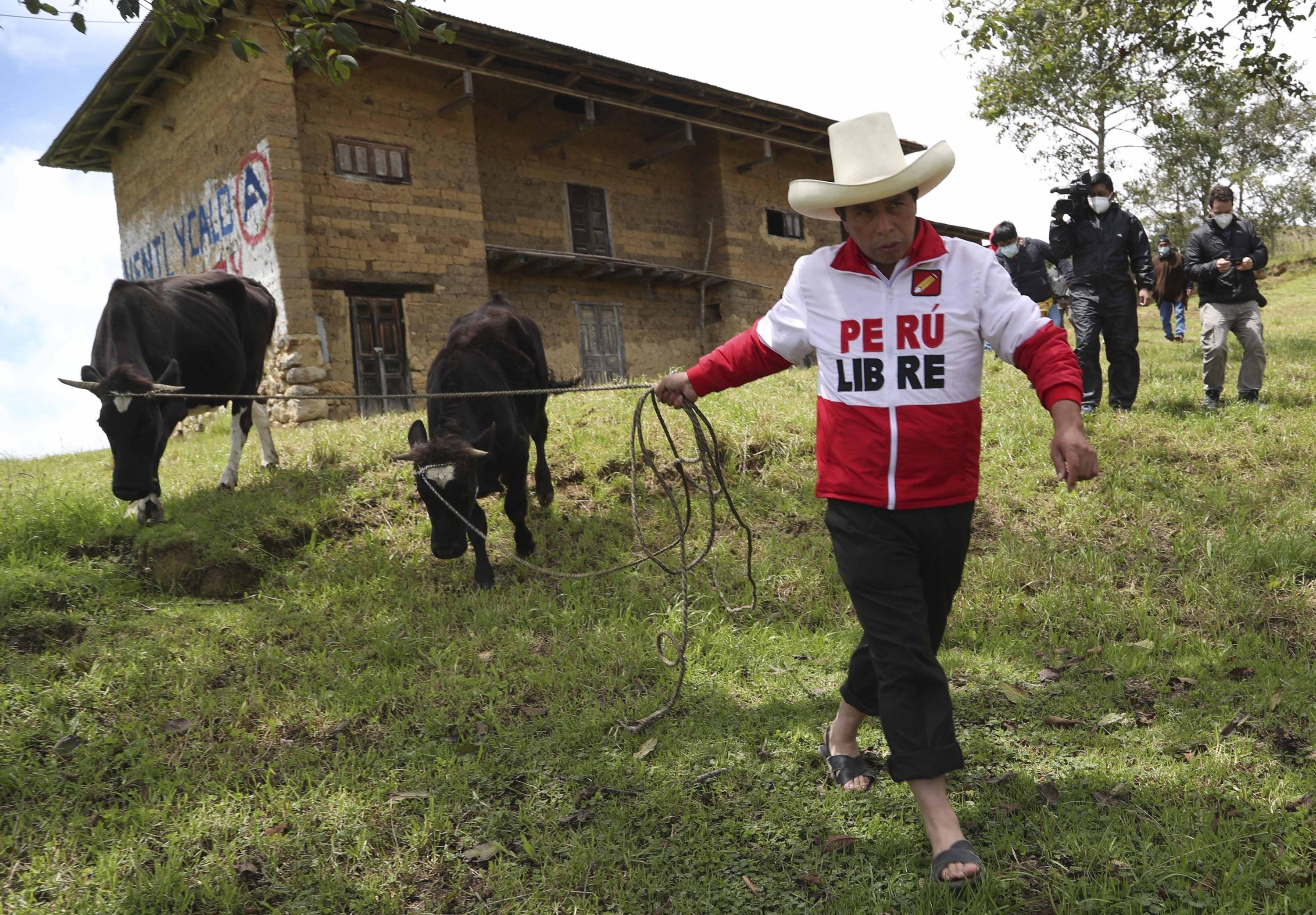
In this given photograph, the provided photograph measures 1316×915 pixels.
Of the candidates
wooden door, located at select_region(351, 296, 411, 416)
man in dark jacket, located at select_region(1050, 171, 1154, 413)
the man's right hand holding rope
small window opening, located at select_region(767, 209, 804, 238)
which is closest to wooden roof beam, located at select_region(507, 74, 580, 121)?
wooden door, located at select_region(351, 296, 411, 416)

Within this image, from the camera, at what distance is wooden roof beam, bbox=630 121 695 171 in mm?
16469

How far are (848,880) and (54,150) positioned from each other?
19.5 meters

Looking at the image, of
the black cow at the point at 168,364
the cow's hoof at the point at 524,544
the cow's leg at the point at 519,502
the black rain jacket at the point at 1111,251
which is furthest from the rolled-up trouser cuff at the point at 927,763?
the black rain jacket at the point at 1111,251

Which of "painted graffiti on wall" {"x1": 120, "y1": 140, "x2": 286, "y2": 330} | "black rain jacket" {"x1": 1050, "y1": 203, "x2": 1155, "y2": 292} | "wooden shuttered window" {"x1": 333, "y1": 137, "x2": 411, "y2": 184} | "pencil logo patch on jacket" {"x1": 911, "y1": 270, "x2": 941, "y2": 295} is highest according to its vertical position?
"wooden shuttered window" {"x1": 333, "y1": 137, "x2": 411, "y2": 184}

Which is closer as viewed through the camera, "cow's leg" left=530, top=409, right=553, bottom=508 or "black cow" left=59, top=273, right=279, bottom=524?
"black cow" left=59, top=273, right=279, bottom=524

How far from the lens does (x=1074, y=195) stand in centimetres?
802

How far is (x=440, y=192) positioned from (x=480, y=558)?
9.96 metres

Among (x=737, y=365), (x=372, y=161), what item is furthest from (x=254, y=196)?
(x=737, y=365)

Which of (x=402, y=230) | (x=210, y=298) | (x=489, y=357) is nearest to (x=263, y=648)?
(x=489, y=357)

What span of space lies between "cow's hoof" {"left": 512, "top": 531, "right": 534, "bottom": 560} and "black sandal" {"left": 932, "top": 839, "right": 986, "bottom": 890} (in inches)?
155

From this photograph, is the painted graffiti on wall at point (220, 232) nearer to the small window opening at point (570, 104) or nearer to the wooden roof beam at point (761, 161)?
the small window opening at point (570, 104)

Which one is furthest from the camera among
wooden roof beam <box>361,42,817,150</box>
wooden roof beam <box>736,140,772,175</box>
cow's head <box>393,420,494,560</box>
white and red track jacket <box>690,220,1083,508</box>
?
wooden roof beam <box>736,140,772,175</box>

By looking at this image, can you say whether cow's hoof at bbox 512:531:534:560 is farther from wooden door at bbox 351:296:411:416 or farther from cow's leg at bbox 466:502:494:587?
wooden door at bbox 351:296:411:416

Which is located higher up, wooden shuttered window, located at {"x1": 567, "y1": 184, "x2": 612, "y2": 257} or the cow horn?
wooden shuttered window, located at {"x1": 567, "y1": 184, "x2": 612, "y2": 257}
